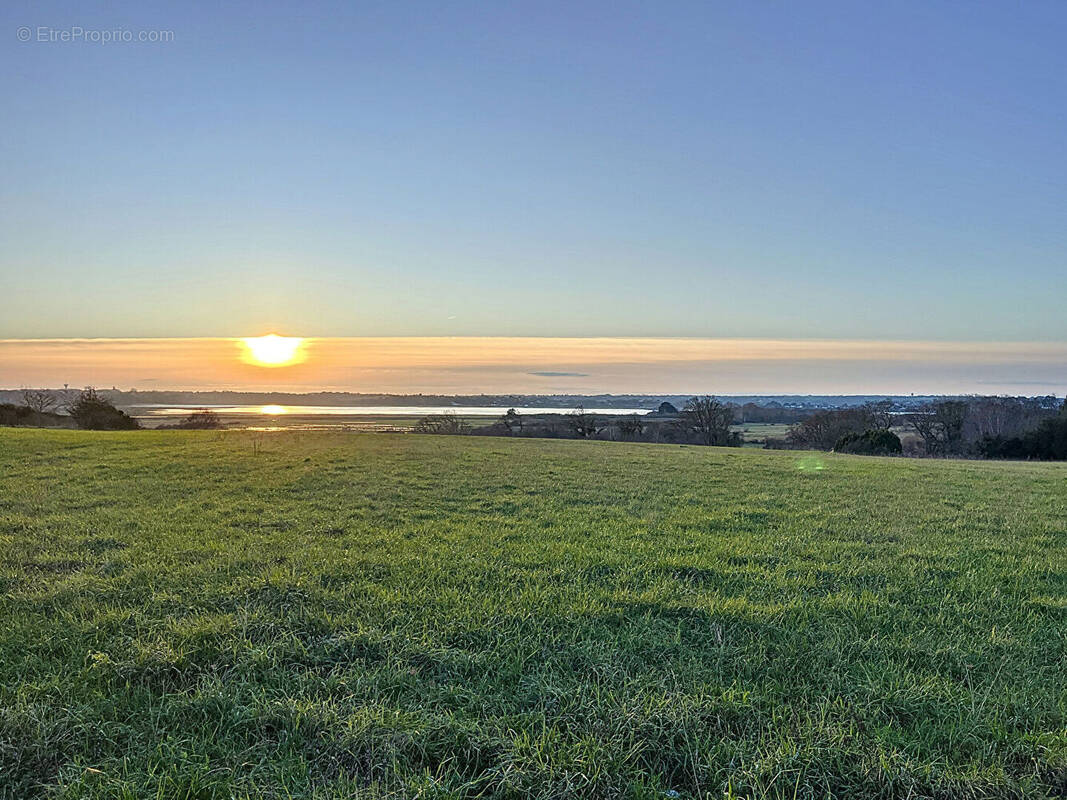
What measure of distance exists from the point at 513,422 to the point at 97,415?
1390 inches

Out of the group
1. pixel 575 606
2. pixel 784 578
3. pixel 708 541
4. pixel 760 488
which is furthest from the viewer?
pixel 760 488

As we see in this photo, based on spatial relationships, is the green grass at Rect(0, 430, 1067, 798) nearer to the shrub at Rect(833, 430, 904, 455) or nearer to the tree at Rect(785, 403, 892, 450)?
the shrub at Rect(833, 430, 904, 455)

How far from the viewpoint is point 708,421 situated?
56344 millimetres

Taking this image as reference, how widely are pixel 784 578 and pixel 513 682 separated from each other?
3636mm

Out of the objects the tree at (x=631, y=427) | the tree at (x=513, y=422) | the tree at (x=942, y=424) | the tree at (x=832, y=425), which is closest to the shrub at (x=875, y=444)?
the tree at (x=832, y=425)

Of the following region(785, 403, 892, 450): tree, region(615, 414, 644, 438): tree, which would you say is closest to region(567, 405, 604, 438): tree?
region(615, 414, 644, 438): tree

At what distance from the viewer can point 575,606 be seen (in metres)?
5.18

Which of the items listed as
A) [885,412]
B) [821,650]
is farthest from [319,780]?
[885,412]

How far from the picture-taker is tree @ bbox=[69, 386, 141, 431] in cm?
4506

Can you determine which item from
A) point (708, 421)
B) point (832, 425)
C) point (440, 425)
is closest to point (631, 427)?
point (708, 421)

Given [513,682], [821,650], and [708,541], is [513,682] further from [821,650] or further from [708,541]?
[708,541]

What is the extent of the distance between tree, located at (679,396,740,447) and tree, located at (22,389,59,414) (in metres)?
54.1

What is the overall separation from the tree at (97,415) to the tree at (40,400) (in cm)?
201

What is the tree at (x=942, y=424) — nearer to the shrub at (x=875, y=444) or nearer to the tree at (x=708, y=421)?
the shrub at (x=875, y=444)
